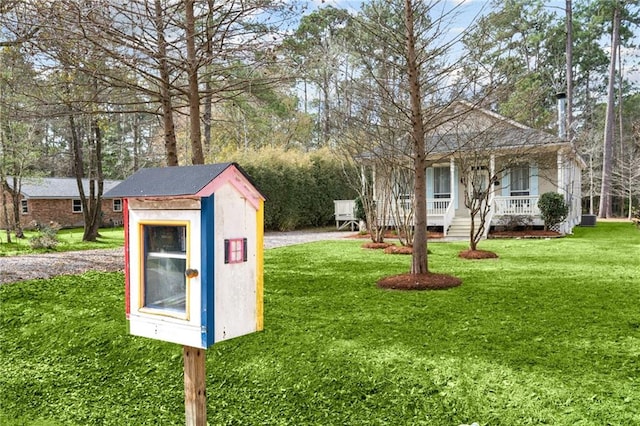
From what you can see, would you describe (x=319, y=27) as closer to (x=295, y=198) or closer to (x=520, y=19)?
(x=295, y=198)

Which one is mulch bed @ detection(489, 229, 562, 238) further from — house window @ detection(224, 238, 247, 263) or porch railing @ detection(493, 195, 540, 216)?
house window @ detection(224, 238, 247, 263)

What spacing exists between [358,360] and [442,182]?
15.2 meters

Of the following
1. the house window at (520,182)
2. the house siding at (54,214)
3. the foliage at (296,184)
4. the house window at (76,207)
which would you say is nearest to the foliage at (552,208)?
the house window at (520,182)

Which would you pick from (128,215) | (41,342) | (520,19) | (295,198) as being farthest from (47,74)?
(520,19)

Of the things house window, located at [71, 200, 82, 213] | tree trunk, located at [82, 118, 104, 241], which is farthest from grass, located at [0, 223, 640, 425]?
house window, located at [71, 200, 82, 213]

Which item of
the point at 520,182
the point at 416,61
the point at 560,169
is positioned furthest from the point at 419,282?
the point at 520,182

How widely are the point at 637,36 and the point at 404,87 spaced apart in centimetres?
3065

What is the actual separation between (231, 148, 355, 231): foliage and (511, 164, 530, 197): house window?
675 centimetres

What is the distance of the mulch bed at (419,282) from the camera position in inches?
255

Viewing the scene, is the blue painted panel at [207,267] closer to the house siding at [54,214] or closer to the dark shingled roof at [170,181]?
the dark shingled roof at [170,181]

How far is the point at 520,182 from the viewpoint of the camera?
16797mm

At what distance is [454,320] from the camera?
16.0 feet

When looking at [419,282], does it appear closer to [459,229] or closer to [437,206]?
[459,229]

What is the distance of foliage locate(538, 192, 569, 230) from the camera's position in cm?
1459
